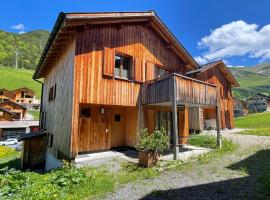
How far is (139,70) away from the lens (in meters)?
14.7

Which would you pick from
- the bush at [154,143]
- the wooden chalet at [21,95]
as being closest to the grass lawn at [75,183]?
the bush at [154,143]

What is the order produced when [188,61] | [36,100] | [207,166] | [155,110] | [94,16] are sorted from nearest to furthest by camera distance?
[207,166] → [94,16] → [155,110] → [188,61] → [36,100]

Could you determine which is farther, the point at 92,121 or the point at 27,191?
the point at 92,121

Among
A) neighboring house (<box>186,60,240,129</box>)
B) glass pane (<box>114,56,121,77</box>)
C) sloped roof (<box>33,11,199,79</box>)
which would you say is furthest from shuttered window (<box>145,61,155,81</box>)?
neighboring house (<box>186,60,240,129</box>)

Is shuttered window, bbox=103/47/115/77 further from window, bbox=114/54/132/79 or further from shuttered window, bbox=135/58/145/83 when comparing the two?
shuttered window, bbox=135/58/145/83

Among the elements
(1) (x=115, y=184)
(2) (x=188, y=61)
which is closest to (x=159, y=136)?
(1) (x=115, y=184)

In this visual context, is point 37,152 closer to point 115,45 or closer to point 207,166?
point 115,45

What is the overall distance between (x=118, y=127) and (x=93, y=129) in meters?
2.14

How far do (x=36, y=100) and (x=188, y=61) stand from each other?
253ft

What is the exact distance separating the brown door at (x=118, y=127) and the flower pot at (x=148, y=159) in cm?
426

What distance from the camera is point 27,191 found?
741 centimetres

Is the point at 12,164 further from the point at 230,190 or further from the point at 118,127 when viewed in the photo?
the point at 230,190

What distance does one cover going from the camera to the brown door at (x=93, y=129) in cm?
1298

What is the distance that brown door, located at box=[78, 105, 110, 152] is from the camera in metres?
13.0
